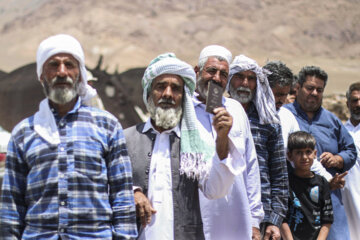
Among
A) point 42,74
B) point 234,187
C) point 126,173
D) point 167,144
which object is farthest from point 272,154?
point 42,74

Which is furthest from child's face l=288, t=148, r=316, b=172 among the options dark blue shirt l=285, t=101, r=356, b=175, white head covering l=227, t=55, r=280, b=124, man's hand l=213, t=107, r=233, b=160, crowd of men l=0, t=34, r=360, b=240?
man's hand l=213, t=107, r=233, b=160

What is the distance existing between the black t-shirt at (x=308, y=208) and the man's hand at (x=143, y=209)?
5.32 ft

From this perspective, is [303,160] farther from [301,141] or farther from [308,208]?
[308,208]

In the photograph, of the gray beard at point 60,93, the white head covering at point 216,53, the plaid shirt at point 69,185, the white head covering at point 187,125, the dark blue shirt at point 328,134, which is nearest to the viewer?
the plaid shirt at point 69,185

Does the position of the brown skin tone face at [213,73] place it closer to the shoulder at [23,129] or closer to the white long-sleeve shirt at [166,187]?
the white long-sleeve shirt at [166,187]

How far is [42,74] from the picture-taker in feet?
8.87

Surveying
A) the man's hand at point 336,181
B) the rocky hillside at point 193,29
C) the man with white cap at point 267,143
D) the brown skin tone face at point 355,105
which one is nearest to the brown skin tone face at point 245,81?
the man with white cap at point 267,143

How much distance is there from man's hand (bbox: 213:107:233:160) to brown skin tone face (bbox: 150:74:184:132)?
0.26 m

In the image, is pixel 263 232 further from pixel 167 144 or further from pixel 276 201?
pixel 167 144

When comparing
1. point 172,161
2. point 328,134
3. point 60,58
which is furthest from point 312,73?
point 60,58

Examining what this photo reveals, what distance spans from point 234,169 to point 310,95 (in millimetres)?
1981

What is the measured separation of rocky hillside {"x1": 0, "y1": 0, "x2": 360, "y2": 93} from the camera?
58719 mm

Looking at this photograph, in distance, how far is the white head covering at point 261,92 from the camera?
3.79 meters

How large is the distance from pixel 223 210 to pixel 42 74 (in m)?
1.24
